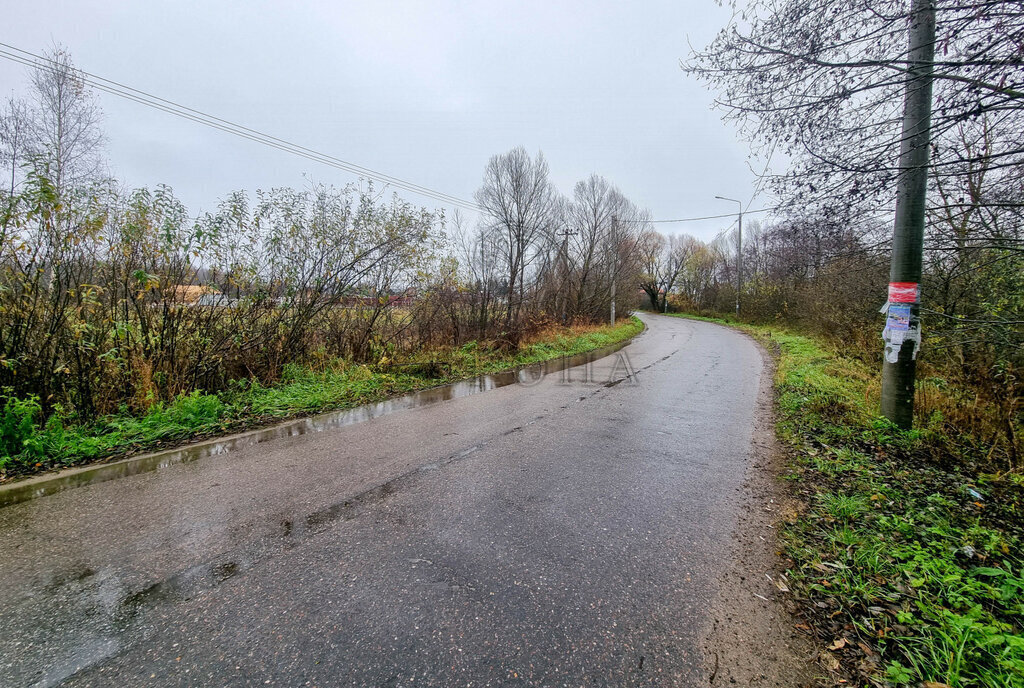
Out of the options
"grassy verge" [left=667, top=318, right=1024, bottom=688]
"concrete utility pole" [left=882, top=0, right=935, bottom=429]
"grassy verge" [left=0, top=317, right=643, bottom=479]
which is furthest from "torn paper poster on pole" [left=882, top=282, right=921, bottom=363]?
"grassy verge" [left=0, top=317, right=643, bottom=479]

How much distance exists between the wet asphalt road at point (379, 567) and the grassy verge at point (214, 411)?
0.94 metres

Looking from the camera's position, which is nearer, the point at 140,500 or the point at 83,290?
the point at 140,500

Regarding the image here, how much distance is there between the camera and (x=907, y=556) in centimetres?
254

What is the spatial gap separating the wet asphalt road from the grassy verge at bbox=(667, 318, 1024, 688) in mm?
599

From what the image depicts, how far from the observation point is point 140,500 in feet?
10.7

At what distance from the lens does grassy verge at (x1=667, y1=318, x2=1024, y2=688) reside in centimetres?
181

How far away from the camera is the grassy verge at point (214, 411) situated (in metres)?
3.92

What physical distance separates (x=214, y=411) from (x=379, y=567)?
407 centimetres

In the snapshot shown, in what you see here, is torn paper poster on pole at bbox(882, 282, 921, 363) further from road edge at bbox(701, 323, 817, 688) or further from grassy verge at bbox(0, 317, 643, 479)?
grassy verge at bbox(0, 317, 643, 479)

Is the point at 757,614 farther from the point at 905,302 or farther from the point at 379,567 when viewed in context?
the point at 905,302

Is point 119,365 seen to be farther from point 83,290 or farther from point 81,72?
point 81,72

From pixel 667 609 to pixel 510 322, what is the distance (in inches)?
427

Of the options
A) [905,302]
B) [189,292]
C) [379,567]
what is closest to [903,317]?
[905,302]

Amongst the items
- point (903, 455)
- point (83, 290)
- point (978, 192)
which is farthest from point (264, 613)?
point (978, 192)
